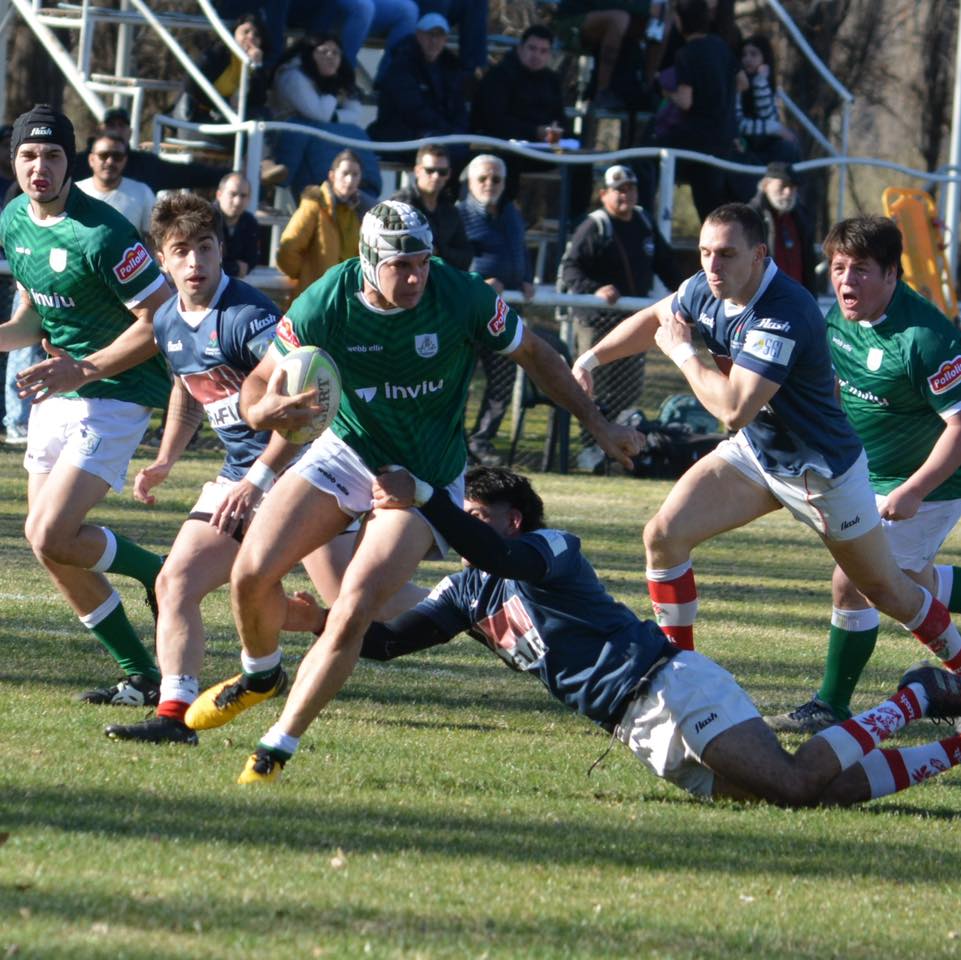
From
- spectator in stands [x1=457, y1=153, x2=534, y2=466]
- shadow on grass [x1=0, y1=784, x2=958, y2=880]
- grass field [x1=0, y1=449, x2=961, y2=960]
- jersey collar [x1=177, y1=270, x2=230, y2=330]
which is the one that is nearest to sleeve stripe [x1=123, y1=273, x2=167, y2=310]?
jersey collar [x1=177, y1=270, x2=230, y2=330]

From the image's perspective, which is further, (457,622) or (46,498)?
(46,498)

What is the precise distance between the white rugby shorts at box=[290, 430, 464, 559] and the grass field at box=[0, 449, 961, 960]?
88cm

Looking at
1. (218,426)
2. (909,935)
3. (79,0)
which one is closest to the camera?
(909,935)

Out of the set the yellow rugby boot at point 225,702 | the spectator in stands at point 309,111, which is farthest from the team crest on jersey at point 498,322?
the spectator in stands at point 309,111

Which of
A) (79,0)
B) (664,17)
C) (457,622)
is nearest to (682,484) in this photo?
(457,622)

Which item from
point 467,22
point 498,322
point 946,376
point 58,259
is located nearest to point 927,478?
point 946,376

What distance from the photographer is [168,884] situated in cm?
469

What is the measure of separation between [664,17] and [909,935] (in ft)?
47.3

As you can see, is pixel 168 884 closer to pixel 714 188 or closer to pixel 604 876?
pixel 604 876

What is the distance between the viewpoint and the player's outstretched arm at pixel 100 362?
7.07m

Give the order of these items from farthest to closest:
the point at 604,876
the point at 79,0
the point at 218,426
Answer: the point at 79,0 < the point at 218,426 < the point at 604,876

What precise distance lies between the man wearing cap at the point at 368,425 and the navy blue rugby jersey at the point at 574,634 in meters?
0.37

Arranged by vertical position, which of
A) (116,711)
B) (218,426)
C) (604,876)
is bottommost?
(116,711)

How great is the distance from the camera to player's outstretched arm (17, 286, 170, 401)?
7.07 metres
